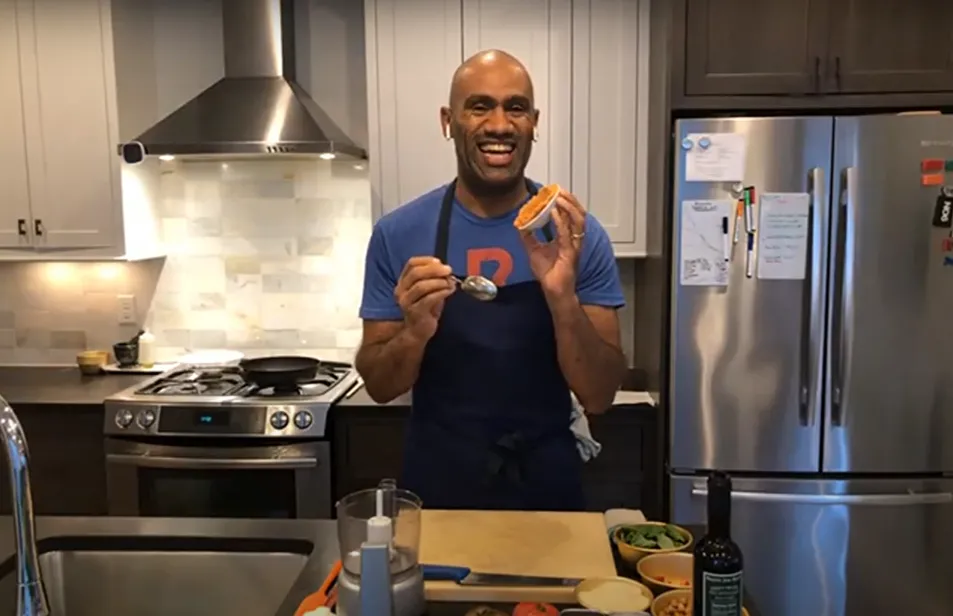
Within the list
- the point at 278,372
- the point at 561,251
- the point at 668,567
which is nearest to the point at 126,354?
the point at 278,372

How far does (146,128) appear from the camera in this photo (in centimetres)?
312

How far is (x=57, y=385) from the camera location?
3.03 m

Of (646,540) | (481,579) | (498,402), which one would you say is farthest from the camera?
(498,402)

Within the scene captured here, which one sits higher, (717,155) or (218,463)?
(717,155)

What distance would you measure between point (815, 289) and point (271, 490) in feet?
5.74

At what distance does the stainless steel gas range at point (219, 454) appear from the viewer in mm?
2656

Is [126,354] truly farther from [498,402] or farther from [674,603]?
[674,603]

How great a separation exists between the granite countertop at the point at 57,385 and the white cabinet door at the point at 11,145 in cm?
49

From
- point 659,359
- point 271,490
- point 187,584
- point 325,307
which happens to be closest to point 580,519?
point 187,584

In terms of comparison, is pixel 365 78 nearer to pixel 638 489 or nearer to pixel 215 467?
pixel 215 467

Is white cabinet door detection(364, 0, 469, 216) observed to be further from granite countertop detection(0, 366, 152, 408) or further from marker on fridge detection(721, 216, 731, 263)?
granite countertop detection(0, 366, 152, 408)

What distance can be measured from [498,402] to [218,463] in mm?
1240

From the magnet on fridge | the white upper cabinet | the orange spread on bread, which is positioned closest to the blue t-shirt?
the orange spread on bread

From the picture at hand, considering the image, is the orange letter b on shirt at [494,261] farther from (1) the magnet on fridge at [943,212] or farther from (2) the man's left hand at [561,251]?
(1) the magnet on fridge at [943,212]
